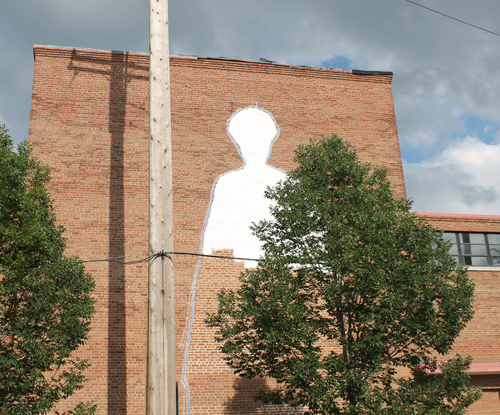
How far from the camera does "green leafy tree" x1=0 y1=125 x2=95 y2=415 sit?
24.9ft

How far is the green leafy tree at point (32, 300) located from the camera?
7.59 m

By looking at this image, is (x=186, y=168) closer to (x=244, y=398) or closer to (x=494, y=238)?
(x=244, y=398)

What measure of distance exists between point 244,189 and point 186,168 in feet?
5.76

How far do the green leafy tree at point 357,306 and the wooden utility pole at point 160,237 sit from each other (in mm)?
1781

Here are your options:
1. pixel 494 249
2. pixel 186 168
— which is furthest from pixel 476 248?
pixel 186 168

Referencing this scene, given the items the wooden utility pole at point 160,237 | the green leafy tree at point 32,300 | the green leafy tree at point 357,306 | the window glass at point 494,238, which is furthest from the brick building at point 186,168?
the wooden utility pole at point 160,237

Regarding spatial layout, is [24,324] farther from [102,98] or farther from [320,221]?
[102,98]

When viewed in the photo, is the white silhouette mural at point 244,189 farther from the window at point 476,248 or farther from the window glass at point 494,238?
the window glass at point 494,238

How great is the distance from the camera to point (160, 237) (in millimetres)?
6781

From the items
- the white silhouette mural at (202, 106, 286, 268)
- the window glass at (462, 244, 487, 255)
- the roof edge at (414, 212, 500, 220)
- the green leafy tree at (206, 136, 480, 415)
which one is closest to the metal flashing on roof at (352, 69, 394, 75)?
the white silhouette mural at (202, 106, 286, 268)

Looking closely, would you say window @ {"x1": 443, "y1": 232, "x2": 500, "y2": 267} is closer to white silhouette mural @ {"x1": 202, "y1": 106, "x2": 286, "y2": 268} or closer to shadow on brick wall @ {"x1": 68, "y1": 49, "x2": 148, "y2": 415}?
white silhouette mural @ {"x1": 202, "y1": 106, "x2": 286, "y2": 268}

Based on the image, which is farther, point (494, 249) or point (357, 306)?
point (494, 249)

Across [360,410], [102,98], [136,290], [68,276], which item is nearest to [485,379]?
[360,410]

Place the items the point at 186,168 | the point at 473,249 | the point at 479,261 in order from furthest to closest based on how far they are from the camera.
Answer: the point at 473,249, the point at 479,261, the point at 186,168
